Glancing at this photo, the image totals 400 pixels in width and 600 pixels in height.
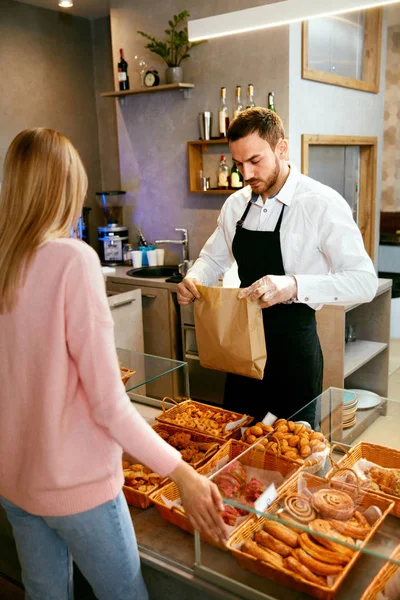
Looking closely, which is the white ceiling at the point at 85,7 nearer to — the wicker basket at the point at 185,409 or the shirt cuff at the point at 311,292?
the shirt cuff at the point at 311,292

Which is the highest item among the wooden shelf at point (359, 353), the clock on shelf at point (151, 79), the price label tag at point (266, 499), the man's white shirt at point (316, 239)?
the clock on shelf at point (151, 79)

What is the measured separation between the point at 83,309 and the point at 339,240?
4.39 ft

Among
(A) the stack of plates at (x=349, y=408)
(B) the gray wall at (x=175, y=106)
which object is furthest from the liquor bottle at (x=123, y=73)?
(A) the stack of plates at (x=349, y=408)

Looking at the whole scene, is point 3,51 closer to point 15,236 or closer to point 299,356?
point 299,356

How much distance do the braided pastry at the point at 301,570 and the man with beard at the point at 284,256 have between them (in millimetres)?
898

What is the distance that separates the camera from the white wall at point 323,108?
4176 millimetres

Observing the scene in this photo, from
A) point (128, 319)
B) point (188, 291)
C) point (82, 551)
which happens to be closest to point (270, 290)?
point (188, 291)

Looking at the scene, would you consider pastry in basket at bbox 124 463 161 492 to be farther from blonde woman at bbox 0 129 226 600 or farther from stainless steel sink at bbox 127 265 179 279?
stainless steel sink at bbox 127 265 179 279

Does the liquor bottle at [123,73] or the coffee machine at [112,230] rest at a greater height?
the liquor bottle at [123,73]

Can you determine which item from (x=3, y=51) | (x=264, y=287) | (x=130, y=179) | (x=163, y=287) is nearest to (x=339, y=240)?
(x=264, y=287)

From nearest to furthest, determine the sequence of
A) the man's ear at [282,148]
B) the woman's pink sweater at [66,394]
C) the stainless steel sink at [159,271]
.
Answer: the woman's pink sweater at [66,394], the man's ear at [282,148], the stainless steel sink at [159,271]

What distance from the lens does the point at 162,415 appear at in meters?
2.15

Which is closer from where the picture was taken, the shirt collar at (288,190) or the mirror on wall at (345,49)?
the shirt collar at (288,190)

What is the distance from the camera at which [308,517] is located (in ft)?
4.54
